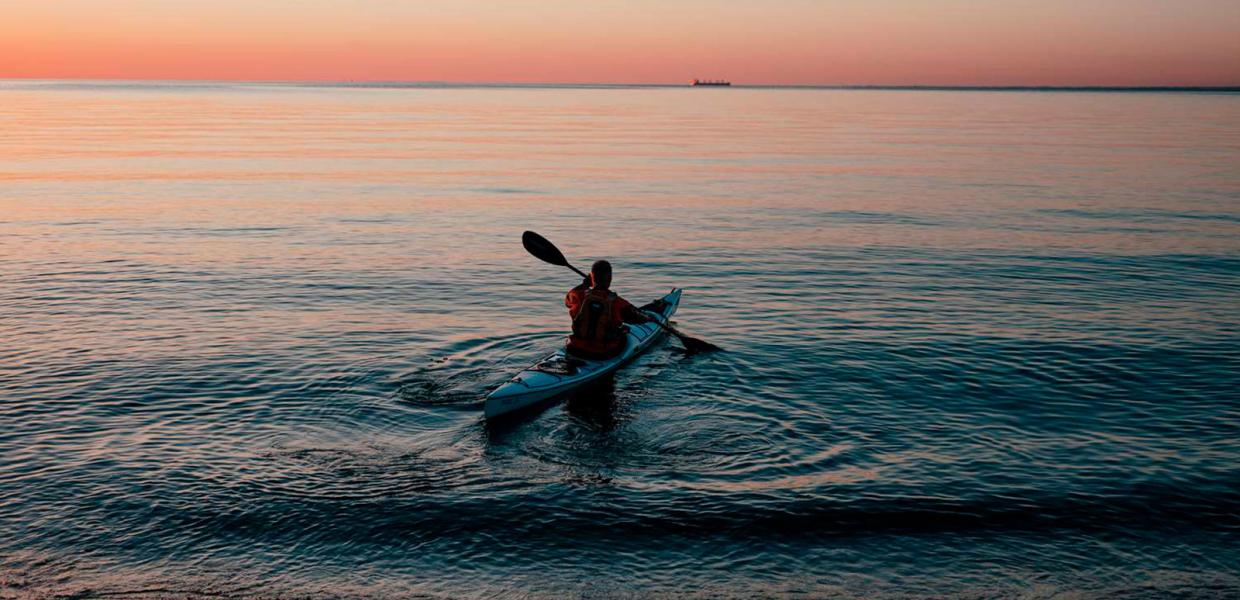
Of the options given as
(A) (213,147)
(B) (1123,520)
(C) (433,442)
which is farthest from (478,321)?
(A) (213,147)

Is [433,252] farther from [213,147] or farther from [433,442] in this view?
[213,147]

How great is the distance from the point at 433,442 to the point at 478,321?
7.68m

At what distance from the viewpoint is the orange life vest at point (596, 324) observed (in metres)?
16.5

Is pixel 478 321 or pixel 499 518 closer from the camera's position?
pixel 499 518

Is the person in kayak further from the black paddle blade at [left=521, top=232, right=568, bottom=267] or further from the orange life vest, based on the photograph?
the black paddle blade at [left=521, top=232, right=568, bottom=267]

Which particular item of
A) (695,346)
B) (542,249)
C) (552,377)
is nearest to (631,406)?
(552,377)

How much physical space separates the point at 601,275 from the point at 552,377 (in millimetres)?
1817

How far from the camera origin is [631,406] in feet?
52.3

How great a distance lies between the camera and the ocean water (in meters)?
10.6

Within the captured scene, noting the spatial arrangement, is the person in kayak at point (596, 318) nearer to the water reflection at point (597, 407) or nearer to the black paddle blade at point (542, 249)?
the water reflection at point (597, 407)

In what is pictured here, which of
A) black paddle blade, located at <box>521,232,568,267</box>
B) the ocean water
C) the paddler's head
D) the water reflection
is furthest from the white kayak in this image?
black paddle blade, located at <box>521,232,568,267</box>

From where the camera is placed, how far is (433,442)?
13875 mm

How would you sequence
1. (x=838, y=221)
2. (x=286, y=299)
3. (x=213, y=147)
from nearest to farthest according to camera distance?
1. (x=286, y=299)
2. (x=838, y=221)
3. (x=213, y=147)

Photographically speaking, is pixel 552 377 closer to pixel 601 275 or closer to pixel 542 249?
pixel 601 275
